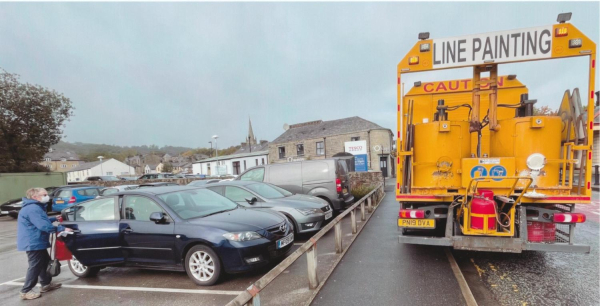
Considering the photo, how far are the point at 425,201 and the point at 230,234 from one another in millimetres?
3156

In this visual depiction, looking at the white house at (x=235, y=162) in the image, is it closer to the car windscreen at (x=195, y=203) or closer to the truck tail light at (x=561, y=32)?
the car windscreen at (x=195, y=203)

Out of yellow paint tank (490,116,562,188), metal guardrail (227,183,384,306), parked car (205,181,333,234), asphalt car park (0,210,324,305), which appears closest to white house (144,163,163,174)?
parked car (205,181,333,234)

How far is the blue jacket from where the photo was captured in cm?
415

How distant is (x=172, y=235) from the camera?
434cm

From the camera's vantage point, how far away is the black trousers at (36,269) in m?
4.21

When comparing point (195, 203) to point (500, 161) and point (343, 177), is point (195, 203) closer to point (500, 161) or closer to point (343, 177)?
point (500, 161)

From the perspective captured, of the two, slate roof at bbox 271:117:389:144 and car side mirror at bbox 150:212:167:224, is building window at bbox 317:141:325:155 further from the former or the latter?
car side mirror at bbox 150:212:167:224

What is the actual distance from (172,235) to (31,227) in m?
2.04

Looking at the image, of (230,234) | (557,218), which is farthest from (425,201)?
(230,234)

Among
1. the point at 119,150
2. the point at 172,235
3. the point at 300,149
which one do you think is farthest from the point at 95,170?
the point at 172,235

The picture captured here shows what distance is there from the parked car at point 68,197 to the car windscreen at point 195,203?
10060 mm

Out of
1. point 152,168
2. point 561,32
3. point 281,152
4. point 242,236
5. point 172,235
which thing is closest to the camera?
point 561,32

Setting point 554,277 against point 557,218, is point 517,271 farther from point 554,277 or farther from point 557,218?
point 557,218

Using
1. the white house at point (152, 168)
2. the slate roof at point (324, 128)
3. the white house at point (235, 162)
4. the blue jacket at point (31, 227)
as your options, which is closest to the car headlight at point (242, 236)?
the blue jacket at point (31, 227)
